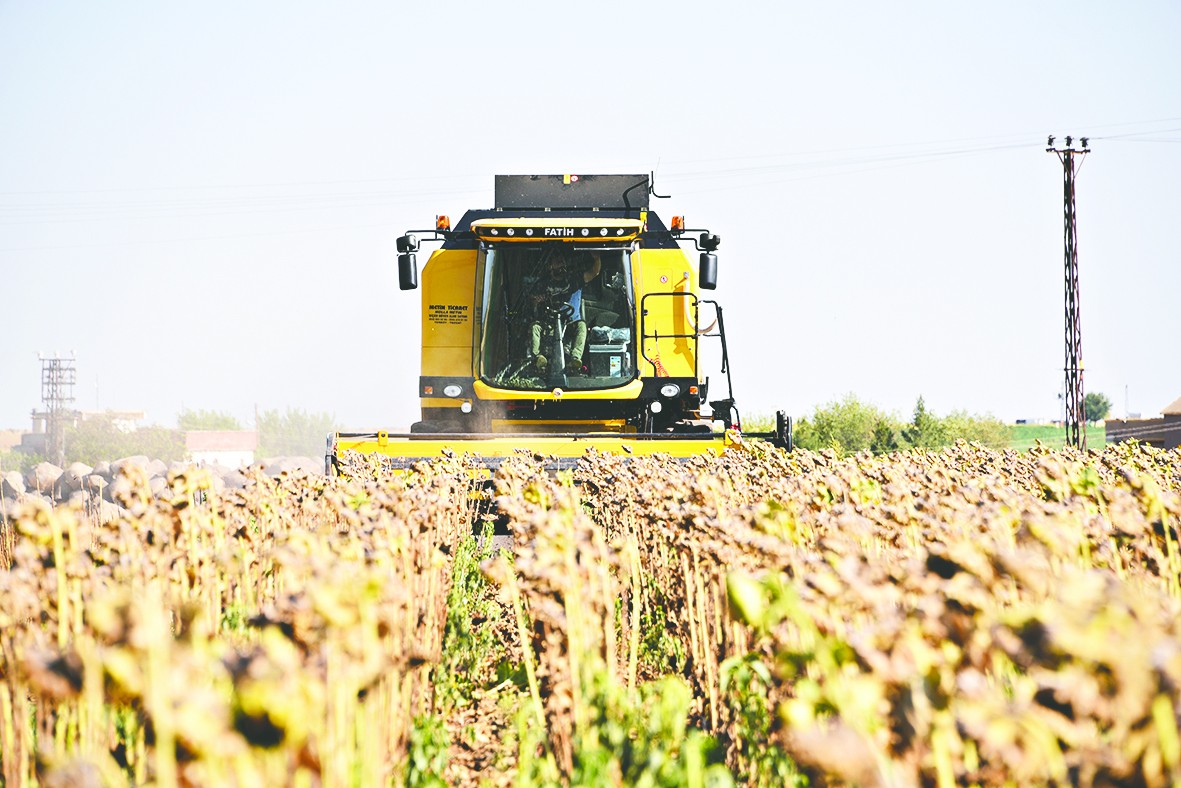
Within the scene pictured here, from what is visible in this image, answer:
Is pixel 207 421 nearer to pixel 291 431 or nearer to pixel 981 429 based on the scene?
pixel 291 431

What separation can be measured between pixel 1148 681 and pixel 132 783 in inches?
123

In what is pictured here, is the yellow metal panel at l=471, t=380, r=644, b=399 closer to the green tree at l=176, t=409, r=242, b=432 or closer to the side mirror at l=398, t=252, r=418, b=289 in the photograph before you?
the side mirror at l=398, t=252, r=418, b=289

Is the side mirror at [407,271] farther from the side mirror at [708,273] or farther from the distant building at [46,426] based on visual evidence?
the distant building at [46,426]

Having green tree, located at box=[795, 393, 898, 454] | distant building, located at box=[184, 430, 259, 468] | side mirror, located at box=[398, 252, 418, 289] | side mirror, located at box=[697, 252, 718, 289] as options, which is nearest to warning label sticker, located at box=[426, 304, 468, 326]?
side mirror, located at box=[398, 252, 418, 289]

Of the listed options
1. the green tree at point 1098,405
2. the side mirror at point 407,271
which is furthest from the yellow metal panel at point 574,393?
the green tree at point 1098,405

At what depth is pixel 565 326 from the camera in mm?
12430

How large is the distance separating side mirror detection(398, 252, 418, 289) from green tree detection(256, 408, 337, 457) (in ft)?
179

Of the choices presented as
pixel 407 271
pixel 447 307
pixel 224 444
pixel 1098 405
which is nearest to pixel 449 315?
pixel 447 307

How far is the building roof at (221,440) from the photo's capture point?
184 feet

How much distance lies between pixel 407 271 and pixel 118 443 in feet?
130

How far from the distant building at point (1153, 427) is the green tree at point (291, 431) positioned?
40.6m

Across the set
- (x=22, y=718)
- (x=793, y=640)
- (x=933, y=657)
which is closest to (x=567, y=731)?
(x=793, y=640)

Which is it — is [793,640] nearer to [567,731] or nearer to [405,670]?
[567,731]

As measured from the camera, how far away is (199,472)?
474 centimetres
